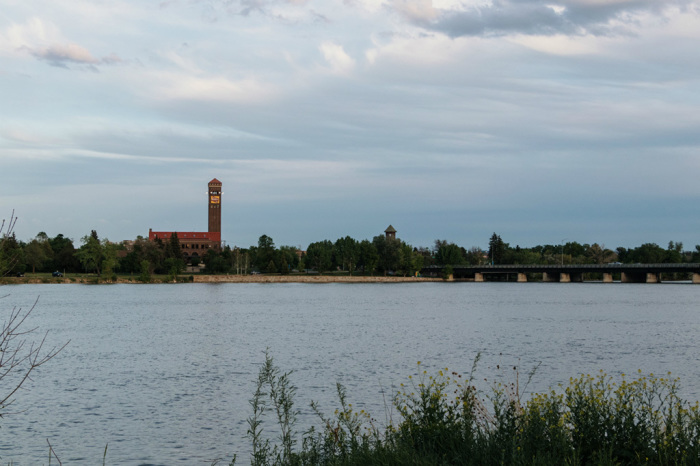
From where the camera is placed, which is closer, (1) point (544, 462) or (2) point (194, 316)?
(1) point (544, 462)

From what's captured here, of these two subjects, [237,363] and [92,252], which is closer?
[237,363]

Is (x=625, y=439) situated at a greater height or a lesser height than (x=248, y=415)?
greater

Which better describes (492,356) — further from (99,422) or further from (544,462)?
(544,462)

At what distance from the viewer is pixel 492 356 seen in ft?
135

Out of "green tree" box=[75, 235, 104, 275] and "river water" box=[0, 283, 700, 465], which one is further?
"green tree" box=[75, 235, 104, 275]

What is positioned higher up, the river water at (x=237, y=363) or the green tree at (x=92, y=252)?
the green tree at (x=92, y=252)

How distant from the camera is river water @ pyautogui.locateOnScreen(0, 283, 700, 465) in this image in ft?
72.5

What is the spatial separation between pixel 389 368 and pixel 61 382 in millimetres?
15525

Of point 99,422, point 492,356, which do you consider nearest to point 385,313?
point 492,356

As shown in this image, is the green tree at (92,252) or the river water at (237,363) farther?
the green tree at (92,252)

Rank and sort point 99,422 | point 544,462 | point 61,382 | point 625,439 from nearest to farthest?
point 544,462
point 625,439
point 99,422
point 61,382

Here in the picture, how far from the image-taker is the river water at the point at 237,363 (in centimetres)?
2209

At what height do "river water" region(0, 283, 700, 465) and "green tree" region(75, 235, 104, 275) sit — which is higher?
"green tree" region(75, 235, 104, 275)

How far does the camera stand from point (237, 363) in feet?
126
